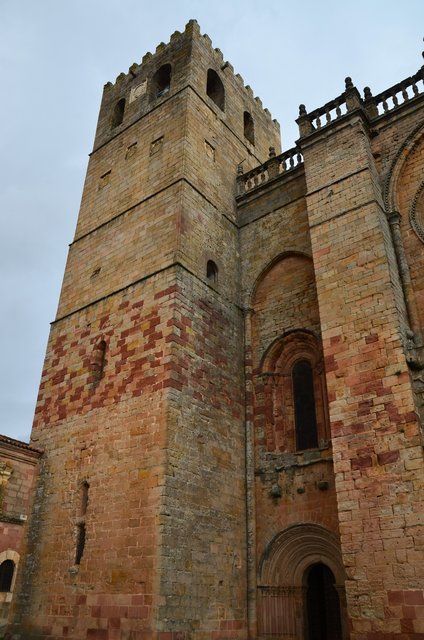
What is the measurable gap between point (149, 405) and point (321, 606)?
16.6 feet

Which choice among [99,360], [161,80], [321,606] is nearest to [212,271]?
[99,360]

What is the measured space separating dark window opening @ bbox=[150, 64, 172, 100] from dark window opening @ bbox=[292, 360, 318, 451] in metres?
9.68

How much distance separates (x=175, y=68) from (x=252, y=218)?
5274 millimetres

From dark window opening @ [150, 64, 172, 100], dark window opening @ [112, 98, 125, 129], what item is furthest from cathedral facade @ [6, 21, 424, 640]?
dark window opening @ [112, 98, 125, 129]

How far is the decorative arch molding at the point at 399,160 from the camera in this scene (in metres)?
9.95

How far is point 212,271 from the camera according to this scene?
37.5 feet

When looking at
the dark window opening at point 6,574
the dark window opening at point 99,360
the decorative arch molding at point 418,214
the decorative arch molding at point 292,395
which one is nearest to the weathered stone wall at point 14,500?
the dark window opening at point 6,574

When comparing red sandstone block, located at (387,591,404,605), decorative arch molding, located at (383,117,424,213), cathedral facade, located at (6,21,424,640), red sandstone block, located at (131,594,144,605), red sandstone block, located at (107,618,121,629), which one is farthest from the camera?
decorative arch molding, located at (383,117,424,213)

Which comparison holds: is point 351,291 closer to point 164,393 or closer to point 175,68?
point 164,393

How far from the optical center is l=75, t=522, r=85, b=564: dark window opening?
353 inches

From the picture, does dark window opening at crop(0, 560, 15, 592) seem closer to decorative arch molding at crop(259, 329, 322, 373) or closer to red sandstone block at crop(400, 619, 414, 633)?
decorative arch molding at crop(259, 329, 322, 373)

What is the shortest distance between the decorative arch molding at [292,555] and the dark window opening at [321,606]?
48cm

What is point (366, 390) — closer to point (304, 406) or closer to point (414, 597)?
point (304, 406)

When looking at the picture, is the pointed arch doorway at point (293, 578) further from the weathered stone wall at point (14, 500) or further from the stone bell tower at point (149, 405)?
the weathered stone wall at point (14, 500)
